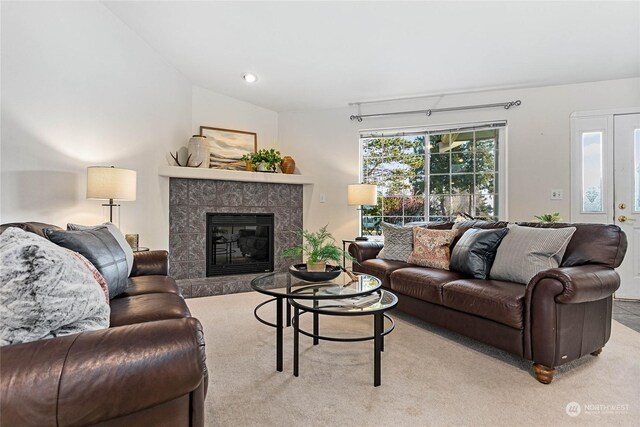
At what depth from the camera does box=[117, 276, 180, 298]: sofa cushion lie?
6.45 feet

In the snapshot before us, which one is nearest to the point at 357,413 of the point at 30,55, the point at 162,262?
the point at 162,262

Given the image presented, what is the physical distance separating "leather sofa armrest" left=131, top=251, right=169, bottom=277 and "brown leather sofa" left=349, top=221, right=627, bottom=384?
1.93 metres

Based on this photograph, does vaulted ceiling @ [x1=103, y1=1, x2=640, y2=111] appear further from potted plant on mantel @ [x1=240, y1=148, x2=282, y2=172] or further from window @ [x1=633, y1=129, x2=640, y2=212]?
potted plant on mantel @ [x1=240, y1=148, x2=282, y2=172]

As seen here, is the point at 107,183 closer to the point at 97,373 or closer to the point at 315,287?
the point at 315,287

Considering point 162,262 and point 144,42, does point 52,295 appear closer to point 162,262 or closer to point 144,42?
point 162,262

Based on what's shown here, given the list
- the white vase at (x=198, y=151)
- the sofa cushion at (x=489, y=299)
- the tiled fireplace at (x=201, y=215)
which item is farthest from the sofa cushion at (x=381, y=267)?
the white vase at (x=198, y=151)

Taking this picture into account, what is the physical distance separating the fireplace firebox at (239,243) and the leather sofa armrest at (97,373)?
10.5 feet

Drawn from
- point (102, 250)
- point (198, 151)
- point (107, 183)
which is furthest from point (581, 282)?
point (198, 151)

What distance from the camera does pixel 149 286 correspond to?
2.08 metres

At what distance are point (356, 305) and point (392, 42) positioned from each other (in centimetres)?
245

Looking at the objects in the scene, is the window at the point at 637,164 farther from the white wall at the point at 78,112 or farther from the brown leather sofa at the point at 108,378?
the white wall at the point at 78,112

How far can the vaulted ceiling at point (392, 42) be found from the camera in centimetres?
A: 267

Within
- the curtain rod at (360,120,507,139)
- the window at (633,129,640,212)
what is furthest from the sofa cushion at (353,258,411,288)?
the window at (633,129,640,212)

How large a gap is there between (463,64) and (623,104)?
1.83 metres
